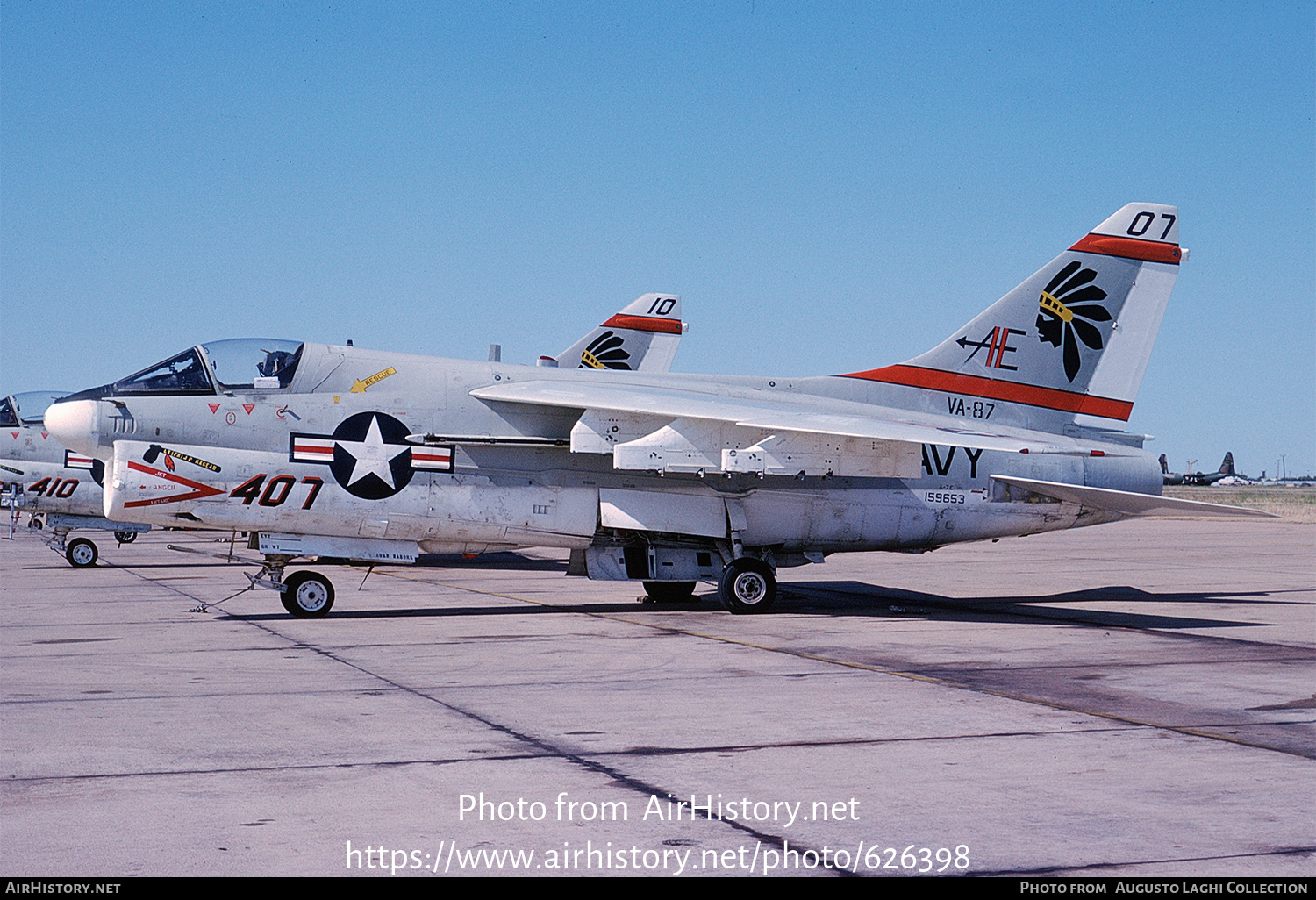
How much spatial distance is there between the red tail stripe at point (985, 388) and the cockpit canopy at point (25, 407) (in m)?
16.6

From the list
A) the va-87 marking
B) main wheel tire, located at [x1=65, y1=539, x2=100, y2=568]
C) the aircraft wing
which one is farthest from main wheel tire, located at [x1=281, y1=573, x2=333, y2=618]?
main wheel tire, located at [x1=65, y1=539, x2=100, y2=568]

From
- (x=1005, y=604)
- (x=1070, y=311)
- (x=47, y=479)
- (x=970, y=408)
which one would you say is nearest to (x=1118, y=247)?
(x=1070, y=311)

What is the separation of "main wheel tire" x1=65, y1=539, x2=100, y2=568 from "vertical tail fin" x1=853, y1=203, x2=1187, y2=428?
1608 cm

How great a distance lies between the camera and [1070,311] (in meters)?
16.8

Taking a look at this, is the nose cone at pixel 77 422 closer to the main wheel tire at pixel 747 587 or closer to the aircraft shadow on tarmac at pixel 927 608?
the aircraft shadow on tarmac at pixel 927 608

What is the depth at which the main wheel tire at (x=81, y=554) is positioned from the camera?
24031mm

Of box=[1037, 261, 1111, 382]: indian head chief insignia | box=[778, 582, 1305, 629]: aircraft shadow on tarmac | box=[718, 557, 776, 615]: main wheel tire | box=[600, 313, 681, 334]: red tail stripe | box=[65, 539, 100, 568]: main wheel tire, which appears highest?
box=[600, 313, 681, 334]: red tail stripe

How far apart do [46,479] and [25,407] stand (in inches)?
66.0

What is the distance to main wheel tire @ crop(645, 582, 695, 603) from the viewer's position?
17.1m

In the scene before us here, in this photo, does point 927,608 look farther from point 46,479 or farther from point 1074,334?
point 46,479

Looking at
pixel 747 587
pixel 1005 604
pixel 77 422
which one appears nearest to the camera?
pixel 77 422

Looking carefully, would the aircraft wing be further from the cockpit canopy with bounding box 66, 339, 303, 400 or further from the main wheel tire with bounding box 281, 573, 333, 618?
the main wheel tire with bounding box 281, 573, 333, 618
